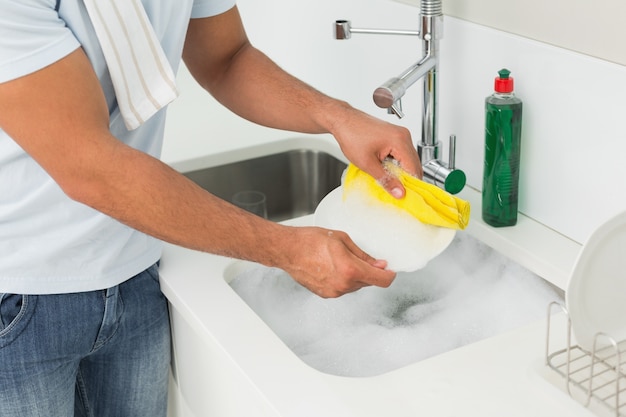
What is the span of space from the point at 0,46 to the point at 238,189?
2.87 feet

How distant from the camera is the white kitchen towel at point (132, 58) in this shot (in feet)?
3.73

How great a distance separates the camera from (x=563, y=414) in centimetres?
98

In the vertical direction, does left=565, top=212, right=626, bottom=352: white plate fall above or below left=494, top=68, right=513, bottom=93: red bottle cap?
below

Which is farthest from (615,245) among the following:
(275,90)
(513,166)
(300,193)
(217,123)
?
(217,123)

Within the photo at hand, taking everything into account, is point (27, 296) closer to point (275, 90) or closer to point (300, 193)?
point (275, 90)

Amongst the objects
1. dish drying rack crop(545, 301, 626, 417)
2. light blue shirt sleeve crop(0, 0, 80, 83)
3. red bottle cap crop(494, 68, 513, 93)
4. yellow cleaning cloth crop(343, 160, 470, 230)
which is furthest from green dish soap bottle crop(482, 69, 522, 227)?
light blue shirt sleeve crop(0, 0, 80, 83)

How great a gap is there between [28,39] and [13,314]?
0.44 meters

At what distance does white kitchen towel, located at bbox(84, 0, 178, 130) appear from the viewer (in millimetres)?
1136

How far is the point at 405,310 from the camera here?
4.61 ft

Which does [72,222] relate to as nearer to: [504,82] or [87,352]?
[87,352]

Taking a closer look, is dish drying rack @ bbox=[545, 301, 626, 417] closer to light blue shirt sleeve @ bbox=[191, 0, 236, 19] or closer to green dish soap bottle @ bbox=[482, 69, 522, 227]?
green dish soap bottle @ bbox=[482, 69, 522, 227]

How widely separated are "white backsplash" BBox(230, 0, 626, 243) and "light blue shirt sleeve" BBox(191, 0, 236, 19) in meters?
0.34

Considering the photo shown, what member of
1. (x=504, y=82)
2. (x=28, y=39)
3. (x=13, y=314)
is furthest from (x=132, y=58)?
(x=504, y=82)

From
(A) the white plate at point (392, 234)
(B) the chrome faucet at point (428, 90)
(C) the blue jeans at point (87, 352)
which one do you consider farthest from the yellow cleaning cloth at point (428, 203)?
(C) the blue jeans at point (87, 352)
